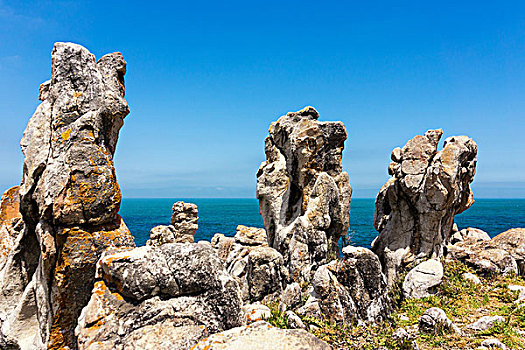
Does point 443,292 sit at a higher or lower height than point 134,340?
lower

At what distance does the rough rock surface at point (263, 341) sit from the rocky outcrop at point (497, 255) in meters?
13.8

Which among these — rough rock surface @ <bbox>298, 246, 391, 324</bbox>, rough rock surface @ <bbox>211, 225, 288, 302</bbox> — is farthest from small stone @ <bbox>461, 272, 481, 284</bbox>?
rough rock surface @ <bbox>211, 225, 288, 302</bbox>

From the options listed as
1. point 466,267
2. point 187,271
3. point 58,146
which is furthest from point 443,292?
point 58,146

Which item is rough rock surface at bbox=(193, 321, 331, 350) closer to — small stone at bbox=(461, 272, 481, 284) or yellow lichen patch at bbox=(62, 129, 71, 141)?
yellow lichen patch at bbox=(62, 129, 71, 141)

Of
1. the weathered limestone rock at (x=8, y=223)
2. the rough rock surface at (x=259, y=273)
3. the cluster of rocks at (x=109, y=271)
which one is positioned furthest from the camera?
the rough rock surface at (x=259, y=273)

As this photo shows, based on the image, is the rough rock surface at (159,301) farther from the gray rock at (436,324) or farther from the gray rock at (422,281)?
the gray rock at (422,281)

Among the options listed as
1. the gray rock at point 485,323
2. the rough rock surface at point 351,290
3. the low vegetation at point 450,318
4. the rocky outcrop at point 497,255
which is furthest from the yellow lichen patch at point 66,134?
the rocky outcrop at point 497,255

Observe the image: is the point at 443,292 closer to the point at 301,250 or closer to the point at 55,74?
the point at 301,250

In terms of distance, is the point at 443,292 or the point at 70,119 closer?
the point at 70,119

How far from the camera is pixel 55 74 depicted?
705cm

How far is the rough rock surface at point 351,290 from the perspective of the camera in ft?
29.5

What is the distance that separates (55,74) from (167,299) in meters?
4.96

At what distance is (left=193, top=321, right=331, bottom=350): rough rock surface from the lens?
3.94 m

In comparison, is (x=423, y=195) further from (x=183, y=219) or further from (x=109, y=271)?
(x=183, y=219)
